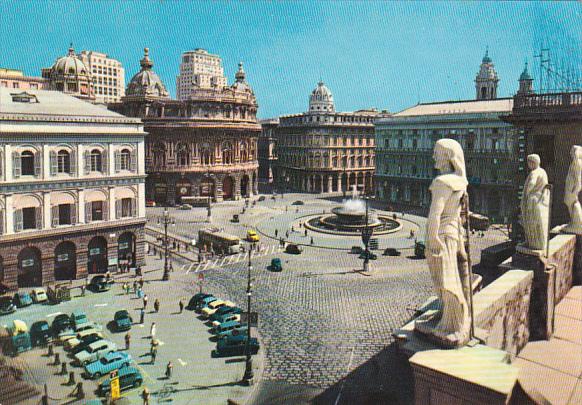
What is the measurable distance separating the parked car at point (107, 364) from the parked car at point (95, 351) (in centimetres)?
41

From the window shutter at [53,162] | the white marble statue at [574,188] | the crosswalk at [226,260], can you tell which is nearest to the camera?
the white marble statue at [574,188]

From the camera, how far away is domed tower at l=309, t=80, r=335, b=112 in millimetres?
110062

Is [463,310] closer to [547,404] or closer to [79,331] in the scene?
[547,404]

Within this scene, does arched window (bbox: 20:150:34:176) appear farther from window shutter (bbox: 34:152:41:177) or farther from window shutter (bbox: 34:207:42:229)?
window shutter (bbox: 34:207:42:229)

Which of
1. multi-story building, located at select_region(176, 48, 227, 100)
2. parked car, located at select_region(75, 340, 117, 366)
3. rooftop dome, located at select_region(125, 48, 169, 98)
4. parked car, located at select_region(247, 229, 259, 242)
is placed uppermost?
multi-story building, located at select_region(176, 48, 227, 100)

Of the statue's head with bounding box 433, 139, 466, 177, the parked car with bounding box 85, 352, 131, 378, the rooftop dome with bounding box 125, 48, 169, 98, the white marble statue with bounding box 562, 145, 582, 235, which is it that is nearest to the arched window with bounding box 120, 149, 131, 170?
the parked car with bounding box 85, 352, 131, 378

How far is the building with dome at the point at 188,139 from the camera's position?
258 ft

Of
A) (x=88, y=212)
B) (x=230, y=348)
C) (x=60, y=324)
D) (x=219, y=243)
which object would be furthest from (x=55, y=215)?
(x=230, y=348)

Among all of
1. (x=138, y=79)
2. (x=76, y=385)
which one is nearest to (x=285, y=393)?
(x=76, y=385)

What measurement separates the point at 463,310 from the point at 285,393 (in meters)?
13.1

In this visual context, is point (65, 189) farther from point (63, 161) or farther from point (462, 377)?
point (462, 377)

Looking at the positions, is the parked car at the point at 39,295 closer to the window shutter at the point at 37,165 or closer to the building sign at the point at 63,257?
the building sign at the point at 63,257

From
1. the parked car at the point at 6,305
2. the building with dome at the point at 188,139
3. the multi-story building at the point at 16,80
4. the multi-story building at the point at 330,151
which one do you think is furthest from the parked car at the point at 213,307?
the multi-story building at the point at 330,151

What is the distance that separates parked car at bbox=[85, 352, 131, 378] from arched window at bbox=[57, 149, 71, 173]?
17.5 m
